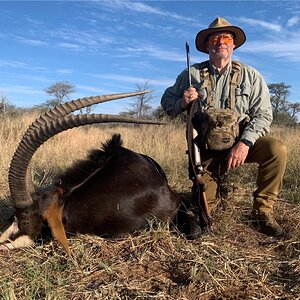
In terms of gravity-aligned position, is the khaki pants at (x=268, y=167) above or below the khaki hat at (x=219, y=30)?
below

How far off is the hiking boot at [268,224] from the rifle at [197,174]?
→ 0.46 m

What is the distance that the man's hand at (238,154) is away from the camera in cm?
354

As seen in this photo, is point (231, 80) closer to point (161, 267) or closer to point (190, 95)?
point (190, 95)

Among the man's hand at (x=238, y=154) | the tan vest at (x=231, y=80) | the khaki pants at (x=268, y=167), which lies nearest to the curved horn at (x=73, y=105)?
the man's hand at (x=238, y=154)

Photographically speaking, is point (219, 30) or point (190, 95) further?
point (219, 30)

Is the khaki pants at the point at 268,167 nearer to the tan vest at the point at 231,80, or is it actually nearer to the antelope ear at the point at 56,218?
the tan vest at the point at 231,80

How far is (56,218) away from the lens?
3.00 meters

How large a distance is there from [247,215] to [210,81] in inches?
52.8

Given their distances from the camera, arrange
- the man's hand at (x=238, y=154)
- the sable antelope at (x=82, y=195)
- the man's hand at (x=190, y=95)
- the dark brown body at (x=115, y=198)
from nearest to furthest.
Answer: the sable antelope at (x=82, y=195)
the dark brown body at (x=115, y=198)
the man's hand at (x=238, y=154)
the man's hand at (x=190, y=95)

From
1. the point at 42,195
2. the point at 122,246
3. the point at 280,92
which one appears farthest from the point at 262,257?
the point at 280,92

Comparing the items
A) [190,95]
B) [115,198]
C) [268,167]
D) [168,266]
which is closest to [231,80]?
[190,95]

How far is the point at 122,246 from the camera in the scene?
3.04 meters

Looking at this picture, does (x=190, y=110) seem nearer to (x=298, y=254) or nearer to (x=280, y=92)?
(x=298, y=254)

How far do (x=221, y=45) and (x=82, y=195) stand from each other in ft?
6.37
